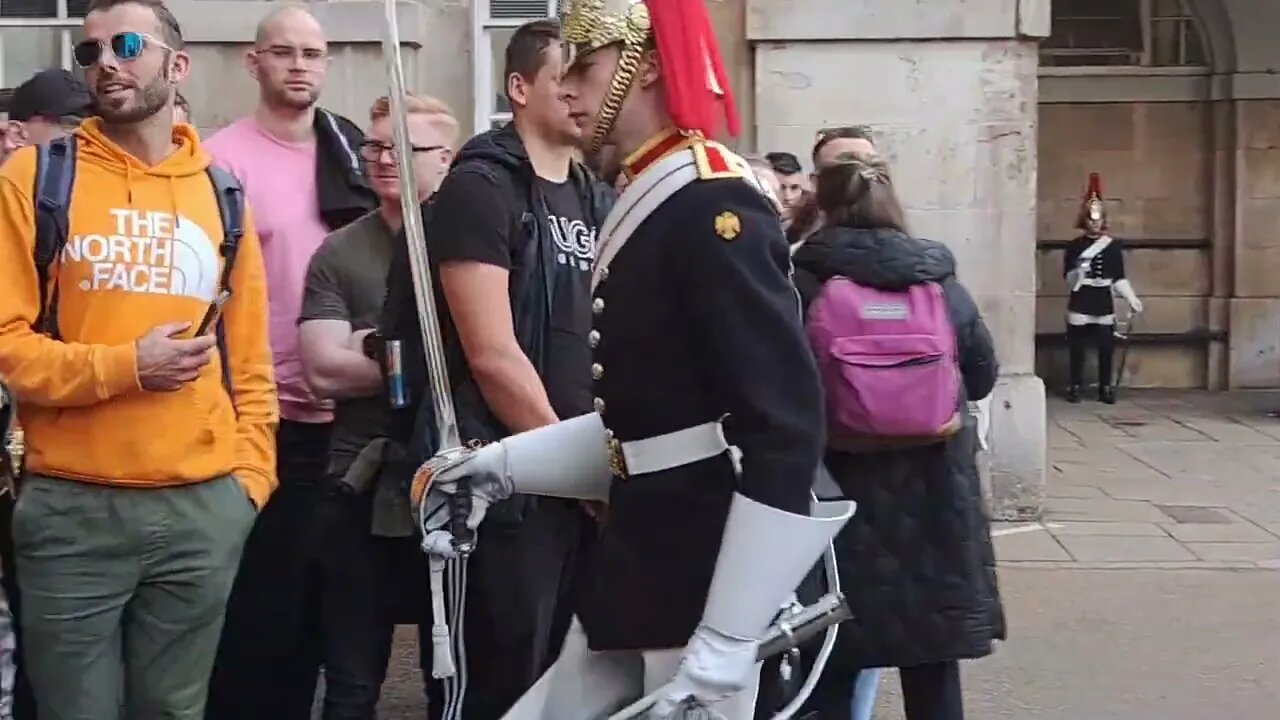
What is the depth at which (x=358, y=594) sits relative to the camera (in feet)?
14.5

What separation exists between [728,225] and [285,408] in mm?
2497

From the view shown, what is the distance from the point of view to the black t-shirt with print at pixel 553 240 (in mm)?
3959

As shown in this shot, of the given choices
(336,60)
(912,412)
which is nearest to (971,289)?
(336,60)

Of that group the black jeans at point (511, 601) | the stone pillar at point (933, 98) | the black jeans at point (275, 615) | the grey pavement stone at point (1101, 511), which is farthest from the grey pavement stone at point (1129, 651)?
the black jeans at point (511, 601)

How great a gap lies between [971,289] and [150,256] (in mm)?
5579

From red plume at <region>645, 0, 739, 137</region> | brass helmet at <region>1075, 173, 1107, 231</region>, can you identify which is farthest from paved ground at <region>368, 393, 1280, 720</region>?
red plume at <region>645, 0, 739, 137</region>

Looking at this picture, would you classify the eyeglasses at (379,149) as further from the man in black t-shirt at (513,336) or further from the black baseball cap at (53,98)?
the black baseball cap at (53,98)

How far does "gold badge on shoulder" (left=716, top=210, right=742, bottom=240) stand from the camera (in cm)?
264

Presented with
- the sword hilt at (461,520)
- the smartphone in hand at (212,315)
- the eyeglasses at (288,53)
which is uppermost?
the eyeglasses at (288,53)

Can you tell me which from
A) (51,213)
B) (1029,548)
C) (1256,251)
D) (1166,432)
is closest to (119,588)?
(51,213)

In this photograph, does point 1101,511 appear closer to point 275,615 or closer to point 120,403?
point 275,615

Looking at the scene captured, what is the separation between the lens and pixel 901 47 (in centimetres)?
841

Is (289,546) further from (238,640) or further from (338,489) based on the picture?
(338,489)

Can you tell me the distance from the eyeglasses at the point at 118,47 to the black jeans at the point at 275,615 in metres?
1.51
